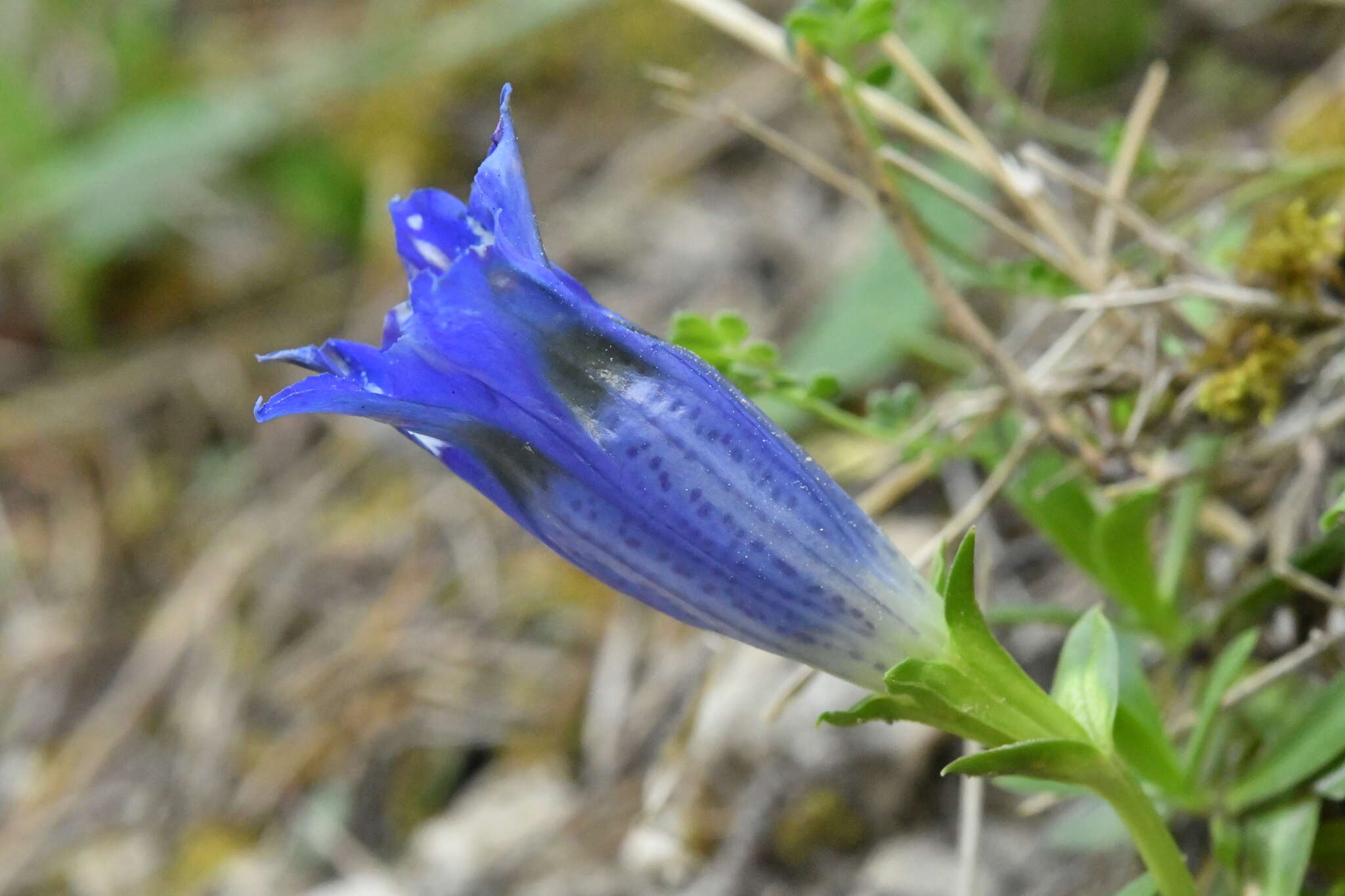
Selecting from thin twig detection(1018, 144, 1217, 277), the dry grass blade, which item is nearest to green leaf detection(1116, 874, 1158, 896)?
thin twig detection(1018, 144, 1217, 277)

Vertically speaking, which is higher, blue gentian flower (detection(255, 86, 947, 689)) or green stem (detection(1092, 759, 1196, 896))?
blue gentian flower (detection(255, 86, 947, 689))

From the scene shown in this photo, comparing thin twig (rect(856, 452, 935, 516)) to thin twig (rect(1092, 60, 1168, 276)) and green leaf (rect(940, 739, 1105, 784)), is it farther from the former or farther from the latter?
green leaf (rect(940, 739, 1105, 784))

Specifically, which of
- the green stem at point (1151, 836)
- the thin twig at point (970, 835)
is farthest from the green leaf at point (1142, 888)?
the thin twig at point (970, 835)

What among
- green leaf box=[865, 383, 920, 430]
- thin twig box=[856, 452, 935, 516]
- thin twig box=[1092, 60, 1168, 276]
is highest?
thin twig box=[1092, 60, 1168, 276]

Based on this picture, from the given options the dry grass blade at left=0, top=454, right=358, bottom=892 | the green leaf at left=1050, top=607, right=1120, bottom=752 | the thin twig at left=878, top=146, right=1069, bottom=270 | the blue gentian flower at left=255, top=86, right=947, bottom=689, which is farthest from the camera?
the dry grass blade at left=0, top=454, right=358, bottom=892

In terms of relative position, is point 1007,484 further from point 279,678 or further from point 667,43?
point 667,43

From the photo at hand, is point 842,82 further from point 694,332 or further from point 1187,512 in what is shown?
point 1187,512

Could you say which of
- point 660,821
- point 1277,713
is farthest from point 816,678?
point 1277,713
